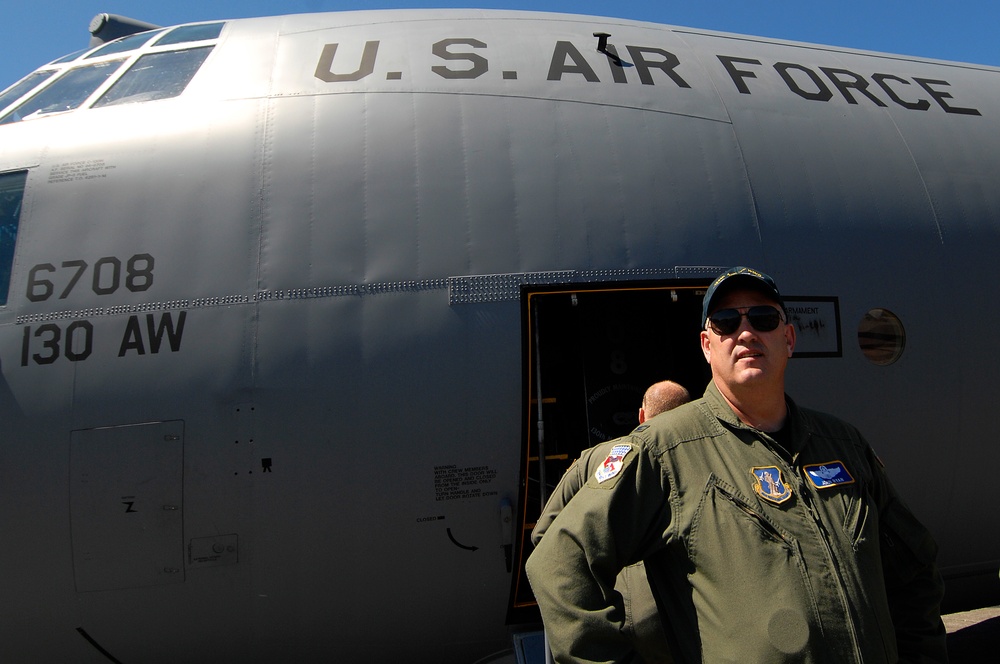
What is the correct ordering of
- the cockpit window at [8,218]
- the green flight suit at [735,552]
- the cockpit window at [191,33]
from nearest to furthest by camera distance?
the green flight suit at [735,552]
the cockpit window at [8,218]
the cockpit window at [191,33]

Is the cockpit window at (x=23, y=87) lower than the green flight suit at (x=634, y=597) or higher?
higher

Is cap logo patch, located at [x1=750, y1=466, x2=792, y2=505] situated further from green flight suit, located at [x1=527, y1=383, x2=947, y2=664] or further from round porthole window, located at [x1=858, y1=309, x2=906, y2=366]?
round porthole window, located at [x1=858, y1=309, x2=906, y2=366]

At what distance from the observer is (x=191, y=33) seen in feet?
19.1

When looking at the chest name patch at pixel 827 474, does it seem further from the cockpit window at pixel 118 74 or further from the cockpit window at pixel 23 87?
the cockpit window at pixel 23 87

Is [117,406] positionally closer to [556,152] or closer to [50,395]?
[50,395]

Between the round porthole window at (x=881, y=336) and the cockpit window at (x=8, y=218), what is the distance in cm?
529

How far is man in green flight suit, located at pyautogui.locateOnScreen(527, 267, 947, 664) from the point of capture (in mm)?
2123

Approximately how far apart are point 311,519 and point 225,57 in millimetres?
3243

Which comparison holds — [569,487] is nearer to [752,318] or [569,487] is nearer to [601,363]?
[752,318]

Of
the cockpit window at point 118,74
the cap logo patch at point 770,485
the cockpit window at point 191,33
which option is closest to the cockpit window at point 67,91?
the cockpit window at point 118,74

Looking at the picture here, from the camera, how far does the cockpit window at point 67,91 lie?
5.28 m

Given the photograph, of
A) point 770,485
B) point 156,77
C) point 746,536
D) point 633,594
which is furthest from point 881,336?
point 156,77

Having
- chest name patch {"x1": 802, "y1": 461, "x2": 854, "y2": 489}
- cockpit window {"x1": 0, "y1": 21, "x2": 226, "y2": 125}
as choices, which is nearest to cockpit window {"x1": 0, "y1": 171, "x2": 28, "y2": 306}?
cockpit window {"x1": 0, "y1": 21, "x2": 226, "y2": 125}

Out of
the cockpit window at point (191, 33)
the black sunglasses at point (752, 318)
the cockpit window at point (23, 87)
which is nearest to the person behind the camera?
the black sunglasses at point (752, 318)
